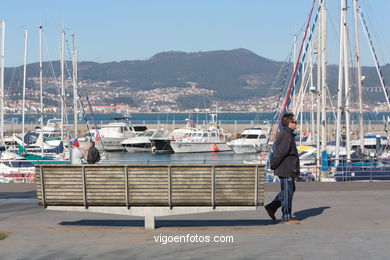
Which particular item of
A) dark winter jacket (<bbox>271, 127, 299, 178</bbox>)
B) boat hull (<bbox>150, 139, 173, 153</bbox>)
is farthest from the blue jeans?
boat hull (<bbox>150, 139, 173, 153</bbox>)

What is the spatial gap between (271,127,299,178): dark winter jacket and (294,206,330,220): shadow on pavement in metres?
1.29

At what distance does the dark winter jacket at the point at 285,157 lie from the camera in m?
11.4

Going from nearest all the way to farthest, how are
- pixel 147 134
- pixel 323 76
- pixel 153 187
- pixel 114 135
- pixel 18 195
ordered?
pixel 153 187
pixel 18 195
pixel 323 76
pixel 114 135
pixel 147 134

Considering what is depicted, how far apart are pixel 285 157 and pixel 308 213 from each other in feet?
6.45

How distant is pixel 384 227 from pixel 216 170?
275 centimetres

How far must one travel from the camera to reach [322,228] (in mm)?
11148

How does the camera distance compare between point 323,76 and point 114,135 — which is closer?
point 323,76

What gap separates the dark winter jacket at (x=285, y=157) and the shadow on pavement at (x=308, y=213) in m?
1.29

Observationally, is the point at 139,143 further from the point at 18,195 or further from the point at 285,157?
the point at 285,157

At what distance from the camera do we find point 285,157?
11477 mm

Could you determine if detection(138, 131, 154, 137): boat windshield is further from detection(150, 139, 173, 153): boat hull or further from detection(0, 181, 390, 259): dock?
detection(0, 181, 390, 259): dock

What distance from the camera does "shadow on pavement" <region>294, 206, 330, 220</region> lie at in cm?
1262

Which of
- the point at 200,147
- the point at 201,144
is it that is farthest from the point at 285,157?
the point at 200,147

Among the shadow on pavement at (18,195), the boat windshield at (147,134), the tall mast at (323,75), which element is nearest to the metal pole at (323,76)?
the tall mast at (323,75)
